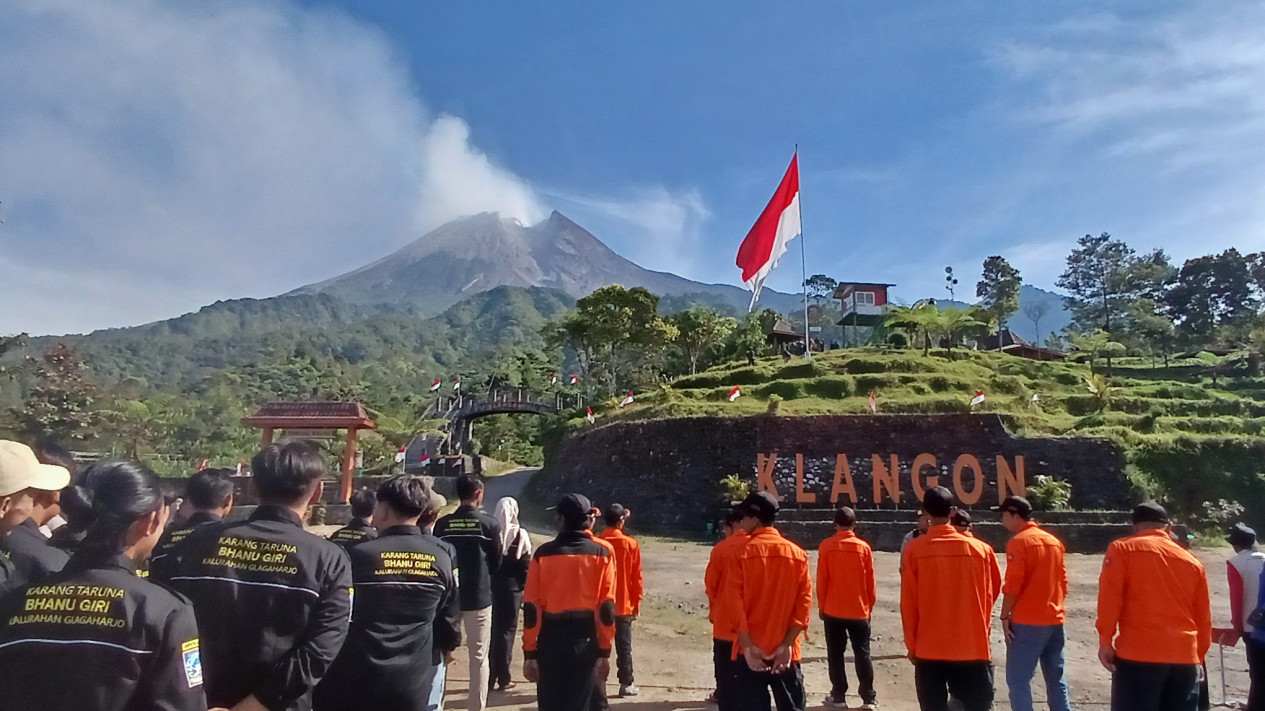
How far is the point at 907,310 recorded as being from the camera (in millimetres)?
31734

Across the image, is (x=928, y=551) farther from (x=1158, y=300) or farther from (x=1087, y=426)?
(x=1158, y=300)

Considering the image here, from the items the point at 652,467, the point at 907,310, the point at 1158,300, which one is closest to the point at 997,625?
the point at 652,467

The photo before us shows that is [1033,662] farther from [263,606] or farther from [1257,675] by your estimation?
[263,606]

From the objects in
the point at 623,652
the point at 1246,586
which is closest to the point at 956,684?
the point at 1246,586

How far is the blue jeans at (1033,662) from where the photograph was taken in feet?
14.4

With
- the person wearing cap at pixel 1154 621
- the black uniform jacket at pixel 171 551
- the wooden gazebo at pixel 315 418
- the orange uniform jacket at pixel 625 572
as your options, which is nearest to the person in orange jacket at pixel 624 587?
the orange uniform jacket at pixel 625 572

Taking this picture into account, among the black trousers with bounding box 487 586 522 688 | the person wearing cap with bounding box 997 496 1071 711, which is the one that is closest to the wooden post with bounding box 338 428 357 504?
the black trousers with bounding box 487 586 522 688

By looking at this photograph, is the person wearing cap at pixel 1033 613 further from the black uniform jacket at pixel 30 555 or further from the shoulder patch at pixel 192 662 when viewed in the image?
the black uniform jacket at pixel 30 555

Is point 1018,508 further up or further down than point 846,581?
further up

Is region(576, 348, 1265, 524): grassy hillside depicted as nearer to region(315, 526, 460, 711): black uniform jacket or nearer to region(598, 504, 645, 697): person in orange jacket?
region(598, 504, 645, 697): person in orange jacket

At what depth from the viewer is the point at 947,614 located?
12.8ft

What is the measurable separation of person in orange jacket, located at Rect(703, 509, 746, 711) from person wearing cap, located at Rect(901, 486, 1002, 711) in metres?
0.95

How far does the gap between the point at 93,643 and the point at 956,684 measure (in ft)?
12.3

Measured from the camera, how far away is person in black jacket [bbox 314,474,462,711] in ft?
9.55
